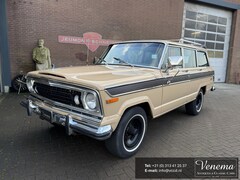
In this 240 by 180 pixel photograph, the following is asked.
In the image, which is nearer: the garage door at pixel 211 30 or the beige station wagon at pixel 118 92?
the beige station wagon at pixel 118 92

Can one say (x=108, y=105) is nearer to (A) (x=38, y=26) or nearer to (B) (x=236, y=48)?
(A) (x=38, y=26)

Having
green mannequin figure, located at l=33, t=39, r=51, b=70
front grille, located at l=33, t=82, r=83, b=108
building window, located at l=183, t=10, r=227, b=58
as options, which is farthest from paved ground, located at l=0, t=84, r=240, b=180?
building window, located at l=183, t=10, r=227, b=58

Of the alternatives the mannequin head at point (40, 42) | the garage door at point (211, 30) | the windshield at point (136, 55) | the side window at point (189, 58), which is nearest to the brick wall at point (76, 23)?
the mannequin head at point (40, 42)

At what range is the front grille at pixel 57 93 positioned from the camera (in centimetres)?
261

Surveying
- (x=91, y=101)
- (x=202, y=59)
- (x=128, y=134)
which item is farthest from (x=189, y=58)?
(x=91, y=101)

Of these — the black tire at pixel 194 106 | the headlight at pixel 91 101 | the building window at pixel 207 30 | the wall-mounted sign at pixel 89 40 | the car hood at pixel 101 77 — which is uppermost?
the building window at pixel 207 30

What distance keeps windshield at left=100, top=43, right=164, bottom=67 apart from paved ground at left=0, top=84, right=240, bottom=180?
1.57 meters

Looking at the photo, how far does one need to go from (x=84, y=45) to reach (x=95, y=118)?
709cm

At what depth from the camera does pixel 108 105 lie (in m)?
2.42

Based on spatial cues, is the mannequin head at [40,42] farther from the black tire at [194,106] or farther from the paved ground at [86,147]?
the black tire at [194,106]

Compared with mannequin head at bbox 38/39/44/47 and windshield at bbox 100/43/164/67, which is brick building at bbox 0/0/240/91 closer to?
mannequin head at bbox 38/39/44/47

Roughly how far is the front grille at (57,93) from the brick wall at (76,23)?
215 inches

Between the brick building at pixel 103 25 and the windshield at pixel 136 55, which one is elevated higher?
the brick building at pixel 103 25

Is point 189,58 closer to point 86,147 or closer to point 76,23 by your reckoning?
point 86,147
